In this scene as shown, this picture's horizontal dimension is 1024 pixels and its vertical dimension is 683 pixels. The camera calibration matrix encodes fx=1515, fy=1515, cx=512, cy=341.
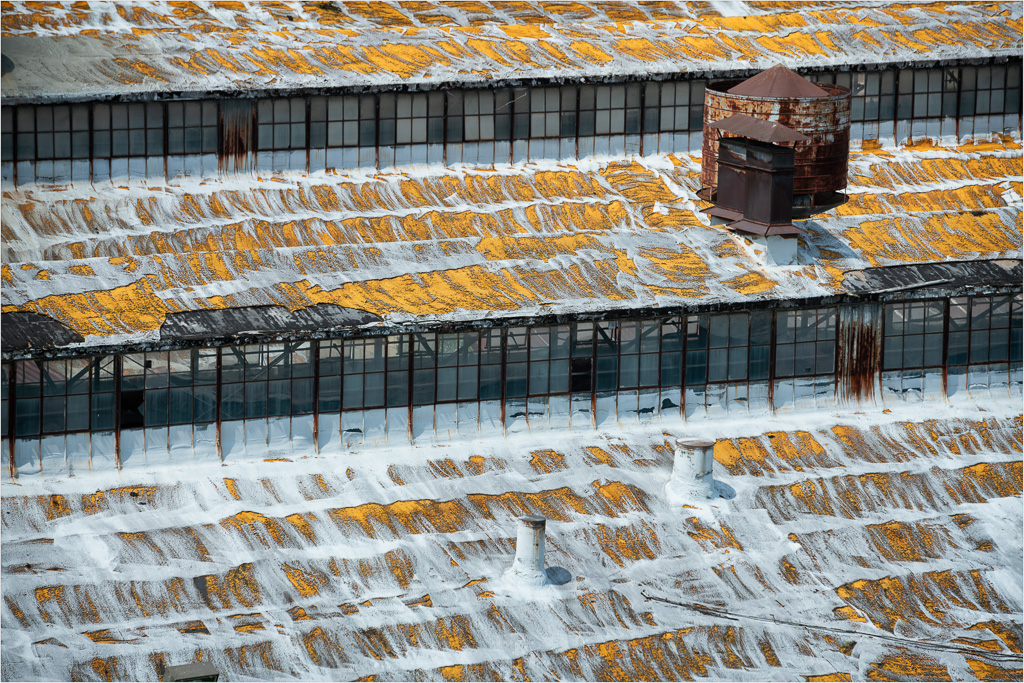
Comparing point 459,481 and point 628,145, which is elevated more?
point 628,145

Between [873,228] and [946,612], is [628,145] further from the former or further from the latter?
[946,612]

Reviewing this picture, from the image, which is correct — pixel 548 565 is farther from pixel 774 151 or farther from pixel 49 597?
pixel 774 151

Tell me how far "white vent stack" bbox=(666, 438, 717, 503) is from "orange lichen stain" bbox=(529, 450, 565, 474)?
6.79ft

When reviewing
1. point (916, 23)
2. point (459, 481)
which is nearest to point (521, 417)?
point (459, 481)

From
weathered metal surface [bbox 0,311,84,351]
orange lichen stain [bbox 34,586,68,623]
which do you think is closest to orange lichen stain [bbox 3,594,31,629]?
orange lichen stain [bbox 34,586,68,623]

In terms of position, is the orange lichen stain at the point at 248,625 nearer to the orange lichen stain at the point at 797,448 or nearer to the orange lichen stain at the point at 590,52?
the orange lichen stain at the point at 797,448

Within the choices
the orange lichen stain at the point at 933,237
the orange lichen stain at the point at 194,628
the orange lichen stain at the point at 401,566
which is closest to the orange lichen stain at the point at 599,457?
the orange lichen stain at the point at 401,566

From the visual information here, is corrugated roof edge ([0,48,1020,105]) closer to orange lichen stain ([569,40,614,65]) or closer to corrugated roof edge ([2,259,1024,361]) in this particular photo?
orange lichen stain ([569,40,614,65])

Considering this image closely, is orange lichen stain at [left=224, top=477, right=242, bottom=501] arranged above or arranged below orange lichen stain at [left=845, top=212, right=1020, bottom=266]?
below

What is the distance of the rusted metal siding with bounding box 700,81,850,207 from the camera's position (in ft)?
107

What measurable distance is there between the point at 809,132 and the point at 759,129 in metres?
1.74

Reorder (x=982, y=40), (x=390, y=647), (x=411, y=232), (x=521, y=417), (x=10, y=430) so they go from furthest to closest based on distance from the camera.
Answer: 1. (x=982, y=40)
2. (x=411, y=232)
3. (x=521, y=417)
4. (x=10, y=430)
5. (x=390, y=647)

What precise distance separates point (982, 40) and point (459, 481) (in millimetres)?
19971

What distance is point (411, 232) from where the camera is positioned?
32.5 metres
